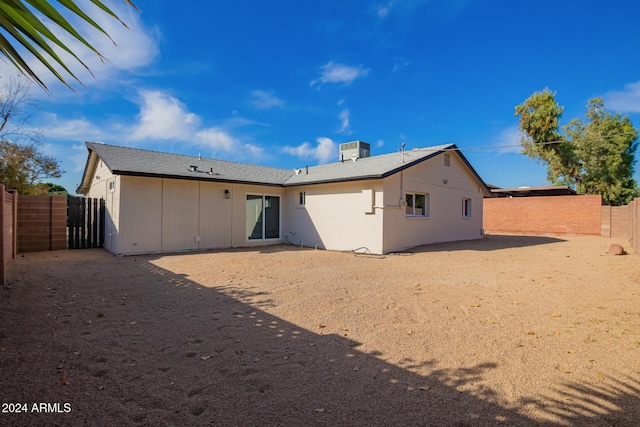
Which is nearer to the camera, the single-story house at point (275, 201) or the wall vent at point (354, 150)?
the single-story house at point (275, 201)

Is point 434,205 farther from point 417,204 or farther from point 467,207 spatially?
point 467,207

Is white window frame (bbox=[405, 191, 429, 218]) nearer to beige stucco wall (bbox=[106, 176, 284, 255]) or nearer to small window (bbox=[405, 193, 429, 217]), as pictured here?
small window (bbox=[405, 193, 429, 217])

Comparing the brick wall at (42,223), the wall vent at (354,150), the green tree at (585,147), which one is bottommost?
the brick wall at (42,223)

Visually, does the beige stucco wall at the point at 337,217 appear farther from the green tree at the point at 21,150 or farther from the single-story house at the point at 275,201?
the green tree at the point at 21,150

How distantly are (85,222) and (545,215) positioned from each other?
25606 mm

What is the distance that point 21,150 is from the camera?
56.7ft

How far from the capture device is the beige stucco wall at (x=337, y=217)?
39.6 feet

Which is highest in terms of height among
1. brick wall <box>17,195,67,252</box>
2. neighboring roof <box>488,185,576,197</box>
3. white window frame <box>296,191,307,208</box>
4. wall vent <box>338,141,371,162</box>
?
wall vent <box>338,141,371,162</box>

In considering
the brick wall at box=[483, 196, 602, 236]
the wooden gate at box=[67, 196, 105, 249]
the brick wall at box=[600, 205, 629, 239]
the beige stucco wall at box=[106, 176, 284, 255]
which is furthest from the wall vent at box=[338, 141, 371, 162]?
the brick wall at box=[600, 205, 629, 239]

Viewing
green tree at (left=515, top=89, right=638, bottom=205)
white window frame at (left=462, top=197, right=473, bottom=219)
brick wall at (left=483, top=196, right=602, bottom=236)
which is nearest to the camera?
white window frame at (left=462, top=197, right=473, bottom=219)

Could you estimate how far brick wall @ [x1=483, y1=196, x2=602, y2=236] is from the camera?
19438mm

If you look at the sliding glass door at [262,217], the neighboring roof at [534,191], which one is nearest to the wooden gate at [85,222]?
the sliding glass door at [262,217]

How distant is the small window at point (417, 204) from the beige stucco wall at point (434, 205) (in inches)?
9.3

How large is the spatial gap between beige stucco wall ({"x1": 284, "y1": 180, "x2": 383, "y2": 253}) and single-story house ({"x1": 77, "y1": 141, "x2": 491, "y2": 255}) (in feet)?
0.13
